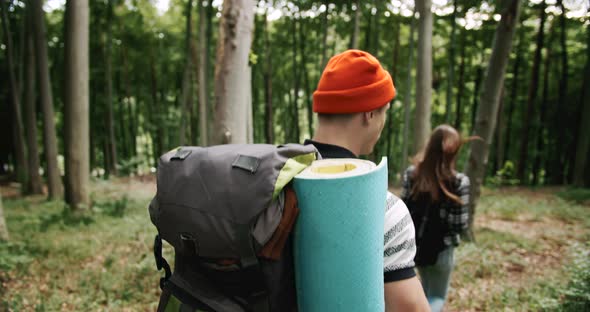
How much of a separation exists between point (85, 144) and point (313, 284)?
9.21m

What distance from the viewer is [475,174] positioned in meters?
6.57

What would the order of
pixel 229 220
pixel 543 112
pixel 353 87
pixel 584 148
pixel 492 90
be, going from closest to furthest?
pixel 229 220, pixel 353 87, pixel 492 90, pixel 584 148, pixel 543 112

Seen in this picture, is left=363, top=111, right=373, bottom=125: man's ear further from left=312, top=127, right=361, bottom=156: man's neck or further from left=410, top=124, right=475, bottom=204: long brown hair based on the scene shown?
left=410, top=124, right=475, bottom=204: long brown hair

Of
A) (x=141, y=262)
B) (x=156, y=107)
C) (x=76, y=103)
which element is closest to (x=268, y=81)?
(x=156, y=107)

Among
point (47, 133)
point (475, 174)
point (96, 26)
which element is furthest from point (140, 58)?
point (475, 174)

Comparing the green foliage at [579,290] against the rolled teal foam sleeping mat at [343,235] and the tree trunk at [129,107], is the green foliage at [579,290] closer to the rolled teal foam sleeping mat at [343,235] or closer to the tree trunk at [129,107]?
the rolled teal foam sleeping mat at [343,235]

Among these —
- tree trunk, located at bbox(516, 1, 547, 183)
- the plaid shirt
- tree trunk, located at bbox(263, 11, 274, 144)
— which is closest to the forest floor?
the plaid shirt

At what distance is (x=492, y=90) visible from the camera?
6129 mm

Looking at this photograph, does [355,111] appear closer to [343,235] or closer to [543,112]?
[343,235]

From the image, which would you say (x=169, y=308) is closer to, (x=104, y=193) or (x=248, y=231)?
(x=248, y=231)

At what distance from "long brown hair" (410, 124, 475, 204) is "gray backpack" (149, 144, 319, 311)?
2.39 m

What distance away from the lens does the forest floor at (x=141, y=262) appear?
15.1 feet

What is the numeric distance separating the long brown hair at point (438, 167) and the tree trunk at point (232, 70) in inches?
68.0

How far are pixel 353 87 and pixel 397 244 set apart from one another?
62cm
